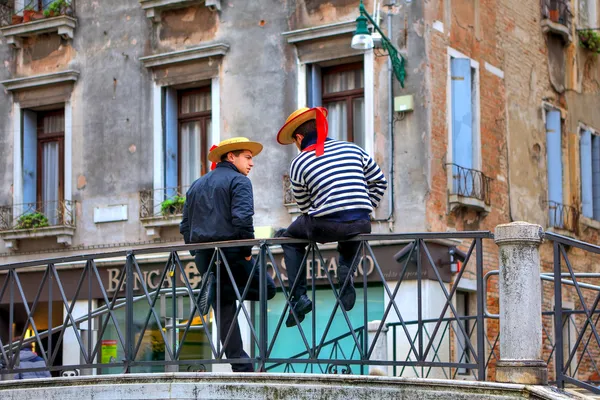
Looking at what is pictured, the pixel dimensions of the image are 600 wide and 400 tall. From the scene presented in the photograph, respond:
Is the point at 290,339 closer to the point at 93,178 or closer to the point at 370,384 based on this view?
the point at 93,178

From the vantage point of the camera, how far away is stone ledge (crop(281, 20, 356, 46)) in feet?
60.5

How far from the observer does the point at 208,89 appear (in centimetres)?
2027

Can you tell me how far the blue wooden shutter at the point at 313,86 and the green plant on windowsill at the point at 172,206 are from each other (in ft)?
7.98

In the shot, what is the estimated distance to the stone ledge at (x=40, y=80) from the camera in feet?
69.7

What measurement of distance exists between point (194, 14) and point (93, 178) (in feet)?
9.95

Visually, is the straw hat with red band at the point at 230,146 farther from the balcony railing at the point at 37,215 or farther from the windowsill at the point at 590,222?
the windowsill at the point at 590,222

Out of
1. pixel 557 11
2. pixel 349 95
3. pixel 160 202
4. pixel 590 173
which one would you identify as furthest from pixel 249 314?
pixel 557 11

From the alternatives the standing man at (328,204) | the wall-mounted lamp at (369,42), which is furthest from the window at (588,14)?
the standing man at (328,204)

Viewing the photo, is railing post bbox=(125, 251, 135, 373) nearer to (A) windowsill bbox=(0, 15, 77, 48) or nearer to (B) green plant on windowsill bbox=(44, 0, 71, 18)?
(A) windowsill bbox=(0, 15, 77, 48)

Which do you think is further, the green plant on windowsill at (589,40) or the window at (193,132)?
the green plant on windowsill at (589,40)

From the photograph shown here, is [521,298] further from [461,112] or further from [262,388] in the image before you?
[461,112]

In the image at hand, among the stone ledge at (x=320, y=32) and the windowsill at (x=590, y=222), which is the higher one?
the stone ledge at (x=320, y=32)

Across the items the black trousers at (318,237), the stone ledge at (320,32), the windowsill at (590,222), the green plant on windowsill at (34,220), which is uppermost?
the stone ledge at (320,32)

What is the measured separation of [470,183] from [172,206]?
4.38m
